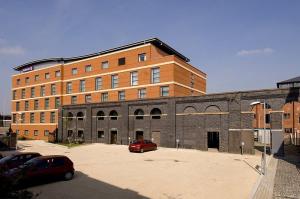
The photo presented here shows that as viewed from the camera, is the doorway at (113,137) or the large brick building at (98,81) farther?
the doorway at (113,137)

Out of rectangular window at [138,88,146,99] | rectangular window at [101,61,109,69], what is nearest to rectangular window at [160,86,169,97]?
rectangular window at [138,88,146,99]

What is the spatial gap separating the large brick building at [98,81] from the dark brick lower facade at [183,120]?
142 inches

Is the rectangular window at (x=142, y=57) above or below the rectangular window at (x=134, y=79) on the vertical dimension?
above

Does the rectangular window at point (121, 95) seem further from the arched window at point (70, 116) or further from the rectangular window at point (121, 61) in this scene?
the arched window at point (70, 116)

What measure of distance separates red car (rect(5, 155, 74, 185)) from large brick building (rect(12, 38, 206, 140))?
942 inches

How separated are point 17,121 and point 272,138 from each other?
197 feet

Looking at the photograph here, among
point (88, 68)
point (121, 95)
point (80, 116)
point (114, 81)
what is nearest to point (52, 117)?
point (80, 116)

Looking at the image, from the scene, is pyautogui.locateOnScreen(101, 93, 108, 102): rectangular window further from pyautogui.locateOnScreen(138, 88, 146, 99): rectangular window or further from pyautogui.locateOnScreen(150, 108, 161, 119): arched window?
pyautogui.locateOnScreen(150, 108, 161, 119): arched window

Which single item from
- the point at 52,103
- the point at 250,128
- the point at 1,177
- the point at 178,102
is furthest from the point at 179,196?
the point at 52,103

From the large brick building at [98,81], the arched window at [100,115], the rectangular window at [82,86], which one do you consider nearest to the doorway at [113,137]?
the arched window at [100,115]

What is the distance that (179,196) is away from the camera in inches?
507

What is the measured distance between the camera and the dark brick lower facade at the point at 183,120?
2889cm

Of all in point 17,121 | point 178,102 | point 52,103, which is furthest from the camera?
point 17,121

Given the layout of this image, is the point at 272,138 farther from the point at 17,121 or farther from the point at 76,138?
the point at 17,121
